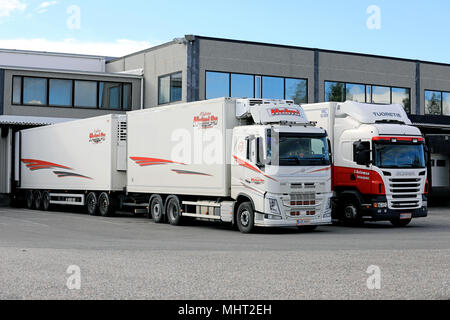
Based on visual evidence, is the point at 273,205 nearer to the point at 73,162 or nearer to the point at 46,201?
the point at 73,162

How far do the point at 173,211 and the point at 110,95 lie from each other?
19075 millimetres

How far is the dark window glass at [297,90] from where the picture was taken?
123 feet

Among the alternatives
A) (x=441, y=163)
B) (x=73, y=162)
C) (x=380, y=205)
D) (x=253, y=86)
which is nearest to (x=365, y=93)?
(x=441, y=163)

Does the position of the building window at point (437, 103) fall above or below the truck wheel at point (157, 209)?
above

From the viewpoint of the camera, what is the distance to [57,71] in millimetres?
37531

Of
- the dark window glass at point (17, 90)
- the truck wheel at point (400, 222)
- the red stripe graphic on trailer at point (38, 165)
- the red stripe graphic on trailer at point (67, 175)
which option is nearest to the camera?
the truck wheel at point (400, 222)

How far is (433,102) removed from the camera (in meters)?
43.6

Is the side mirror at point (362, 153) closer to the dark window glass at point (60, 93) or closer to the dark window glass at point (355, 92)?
the dark window glass at point (355, 92)

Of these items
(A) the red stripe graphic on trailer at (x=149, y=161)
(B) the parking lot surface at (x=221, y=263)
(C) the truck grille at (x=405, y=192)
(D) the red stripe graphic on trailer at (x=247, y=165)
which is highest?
(A) the red stripe graphic on trailer at (x=149, y=161)

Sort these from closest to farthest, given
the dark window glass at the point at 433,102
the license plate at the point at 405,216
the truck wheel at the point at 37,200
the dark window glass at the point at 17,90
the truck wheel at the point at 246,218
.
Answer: the truck wheel at the point at 246,218, the license plate at the point at 405,216, the truck wheel at the point at 37,200, the dark window glass at the point at 17,90, the dark window glass at the point at 433,102

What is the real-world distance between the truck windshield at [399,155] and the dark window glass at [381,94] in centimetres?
2084

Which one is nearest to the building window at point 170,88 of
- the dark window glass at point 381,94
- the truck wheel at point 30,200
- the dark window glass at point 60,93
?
the dark window glass at point 60,93

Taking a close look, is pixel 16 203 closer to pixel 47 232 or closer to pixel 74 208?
pixel 74 208
